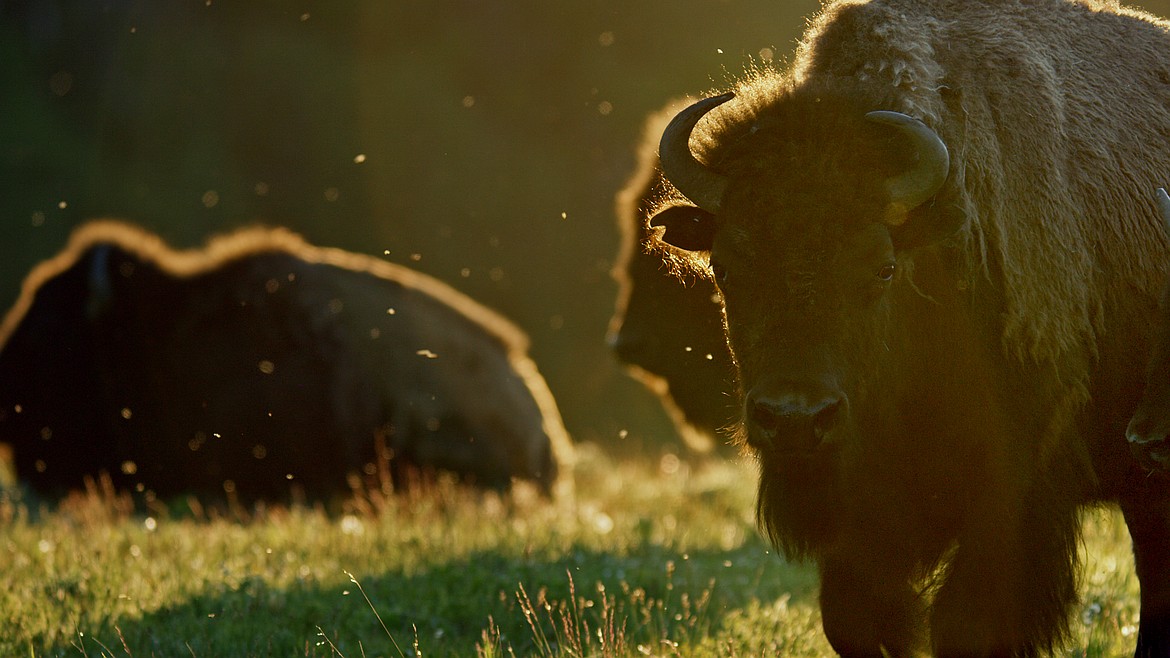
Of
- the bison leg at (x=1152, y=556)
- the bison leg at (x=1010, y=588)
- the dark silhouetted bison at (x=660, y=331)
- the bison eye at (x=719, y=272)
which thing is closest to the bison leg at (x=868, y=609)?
the bison leg at (x=1010, y=588)

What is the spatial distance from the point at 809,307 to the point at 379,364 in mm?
6347

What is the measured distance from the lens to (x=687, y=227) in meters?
4.79

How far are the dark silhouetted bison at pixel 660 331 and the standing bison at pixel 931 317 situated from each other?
13.3 ft

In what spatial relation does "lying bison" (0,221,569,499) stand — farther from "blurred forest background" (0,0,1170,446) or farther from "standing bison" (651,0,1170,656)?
"blurred forest background" (0,0,1170,446)

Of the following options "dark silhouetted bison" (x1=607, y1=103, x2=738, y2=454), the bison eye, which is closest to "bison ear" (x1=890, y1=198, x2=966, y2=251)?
the bison eye

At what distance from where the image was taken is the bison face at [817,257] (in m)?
4.04

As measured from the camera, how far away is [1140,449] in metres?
4.18

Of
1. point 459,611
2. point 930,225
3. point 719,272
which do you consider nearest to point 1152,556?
point 930,225

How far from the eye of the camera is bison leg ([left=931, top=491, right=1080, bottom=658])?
14.1 feet

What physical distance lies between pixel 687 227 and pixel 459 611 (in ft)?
6.71

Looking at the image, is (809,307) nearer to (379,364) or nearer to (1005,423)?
(1005,423)

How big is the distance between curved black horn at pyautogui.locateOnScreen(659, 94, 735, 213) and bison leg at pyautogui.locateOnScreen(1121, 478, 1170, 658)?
191cm

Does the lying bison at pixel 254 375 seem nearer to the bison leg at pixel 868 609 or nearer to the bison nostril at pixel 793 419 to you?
the bison leg at pixel 868 609

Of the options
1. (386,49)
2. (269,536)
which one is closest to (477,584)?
(269,536)
